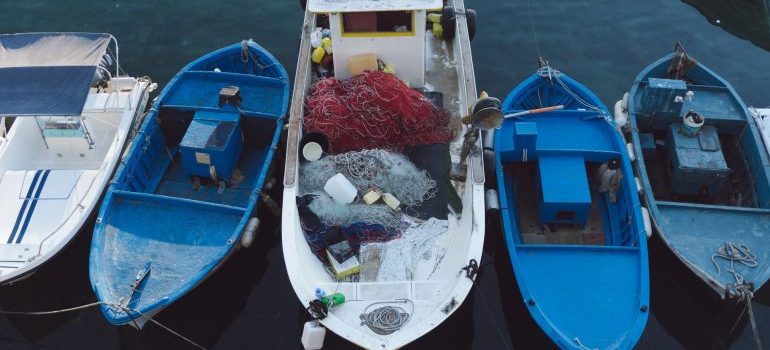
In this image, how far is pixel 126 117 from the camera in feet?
40.2

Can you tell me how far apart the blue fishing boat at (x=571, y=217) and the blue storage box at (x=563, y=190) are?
2 cm

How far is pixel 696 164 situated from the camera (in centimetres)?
1092

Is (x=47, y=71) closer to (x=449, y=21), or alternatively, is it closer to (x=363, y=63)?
(x=363, y=63)

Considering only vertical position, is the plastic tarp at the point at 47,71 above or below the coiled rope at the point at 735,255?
above

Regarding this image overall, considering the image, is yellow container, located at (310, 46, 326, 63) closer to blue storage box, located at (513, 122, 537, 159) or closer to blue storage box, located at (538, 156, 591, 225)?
blue storage box, located at (513, 122, 537, 159)

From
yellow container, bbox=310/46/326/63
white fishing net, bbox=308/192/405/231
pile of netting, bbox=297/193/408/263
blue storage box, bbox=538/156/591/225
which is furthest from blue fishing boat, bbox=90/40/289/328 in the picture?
blue storage box, bbox=538/156/591/225

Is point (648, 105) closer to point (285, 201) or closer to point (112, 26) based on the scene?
point (285, 201)

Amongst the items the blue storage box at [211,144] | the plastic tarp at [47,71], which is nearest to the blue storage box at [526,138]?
the blue storage box at [211,144]

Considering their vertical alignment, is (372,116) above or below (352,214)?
above

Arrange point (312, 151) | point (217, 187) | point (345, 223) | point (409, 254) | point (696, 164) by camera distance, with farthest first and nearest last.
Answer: point (217, 187), point (696, 164), point (312, 151), point (345, 223), point (409, 254)

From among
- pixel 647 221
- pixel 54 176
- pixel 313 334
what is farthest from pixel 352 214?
pixel 54 176

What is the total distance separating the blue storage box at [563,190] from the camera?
398 inches

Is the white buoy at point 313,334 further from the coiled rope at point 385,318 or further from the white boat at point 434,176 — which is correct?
the coiled rope at point 385,318

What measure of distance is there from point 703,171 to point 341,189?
260 inches
